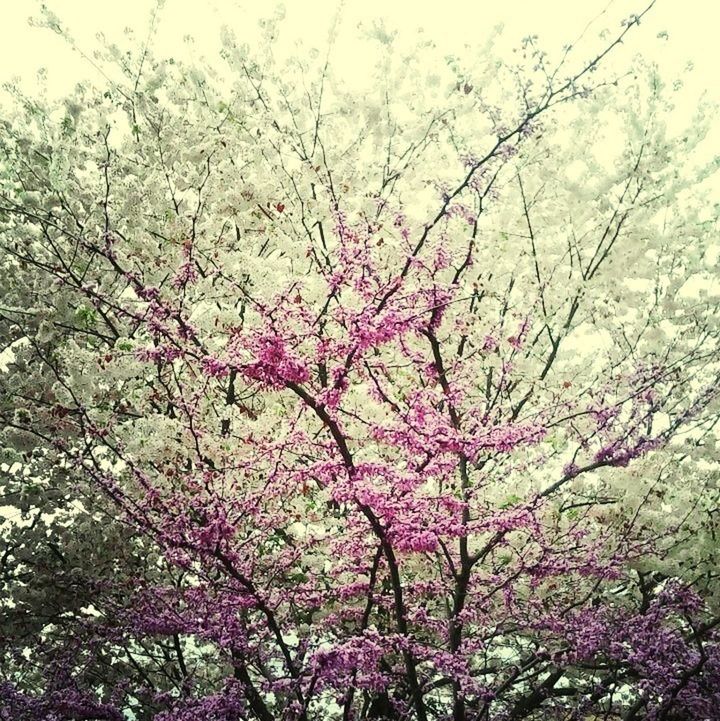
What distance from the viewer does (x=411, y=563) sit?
21.6ft

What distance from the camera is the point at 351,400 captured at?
6672mm

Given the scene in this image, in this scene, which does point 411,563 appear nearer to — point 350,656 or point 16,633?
point 350,656

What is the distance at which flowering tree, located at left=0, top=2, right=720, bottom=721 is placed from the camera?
4902 mm

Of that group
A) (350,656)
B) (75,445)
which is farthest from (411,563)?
(75,445)

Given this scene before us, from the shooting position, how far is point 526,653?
6957 mm

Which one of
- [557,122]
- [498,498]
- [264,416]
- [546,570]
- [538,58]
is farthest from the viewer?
[557,122]

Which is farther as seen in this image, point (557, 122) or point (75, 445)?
point (557, 122)

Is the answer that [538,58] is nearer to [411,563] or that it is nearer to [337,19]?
[337,19]

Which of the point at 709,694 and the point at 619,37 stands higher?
the point at 619,37

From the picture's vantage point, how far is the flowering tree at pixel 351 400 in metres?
4.90

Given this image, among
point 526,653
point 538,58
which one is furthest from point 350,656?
point 538,58

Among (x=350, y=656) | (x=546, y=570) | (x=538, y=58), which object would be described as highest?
(x=538, y=58)

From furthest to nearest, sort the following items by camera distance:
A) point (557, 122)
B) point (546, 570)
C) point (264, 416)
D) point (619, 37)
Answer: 1. point (557, 122)
2. point (264, 416)
3. point (546, 570)
4. point (619, 37)

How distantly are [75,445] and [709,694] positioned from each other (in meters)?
5.63
